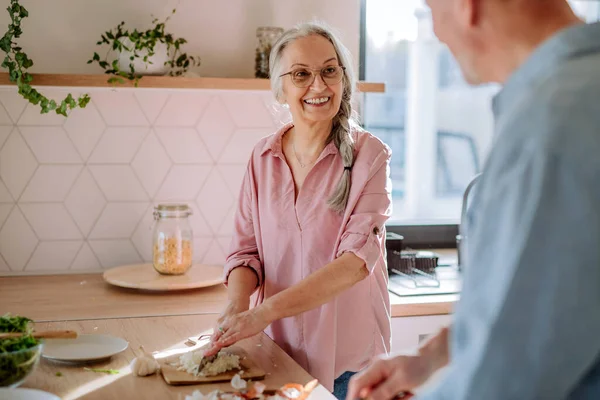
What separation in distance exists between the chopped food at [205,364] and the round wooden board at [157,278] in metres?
0.77

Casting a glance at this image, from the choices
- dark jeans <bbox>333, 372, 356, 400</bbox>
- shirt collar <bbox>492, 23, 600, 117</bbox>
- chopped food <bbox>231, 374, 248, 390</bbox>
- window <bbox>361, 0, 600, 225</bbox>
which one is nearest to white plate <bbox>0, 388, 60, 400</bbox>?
chopped food <bbox>231, 374, 248, 390</bbox>

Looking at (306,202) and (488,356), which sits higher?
(488,356)

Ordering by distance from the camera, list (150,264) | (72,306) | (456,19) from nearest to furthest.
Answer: (456,19) < (72,306) < (150,264)

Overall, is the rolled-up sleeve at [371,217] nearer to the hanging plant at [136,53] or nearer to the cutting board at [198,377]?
the cutting board at [198,377]

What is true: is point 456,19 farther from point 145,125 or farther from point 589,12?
point 589,12

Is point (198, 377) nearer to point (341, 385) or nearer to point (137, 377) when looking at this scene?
point (137, 377)

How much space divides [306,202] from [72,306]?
2.62 ft

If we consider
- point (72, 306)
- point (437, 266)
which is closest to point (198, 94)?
point (72, 306)

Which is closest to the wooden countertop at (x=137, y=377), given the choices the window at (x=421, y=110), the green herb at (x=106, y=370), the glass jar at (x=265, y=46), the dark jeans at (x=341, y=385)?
the green herb at (x=106, y=370)

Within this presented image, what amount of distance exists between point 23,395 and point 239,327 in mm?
554

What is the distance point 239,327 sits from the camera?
6.17ft

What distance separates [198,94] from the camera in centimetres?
289

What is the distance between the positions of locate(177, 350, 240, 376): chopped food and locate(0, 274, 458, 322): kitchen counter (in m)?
0.55

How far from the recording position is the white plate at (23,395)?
1479 mm
